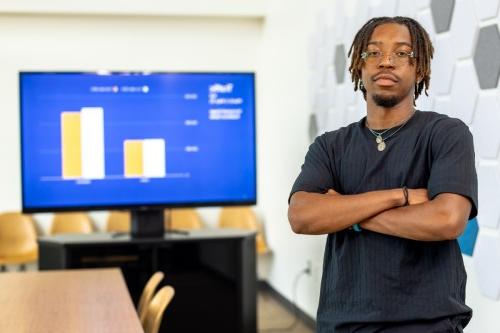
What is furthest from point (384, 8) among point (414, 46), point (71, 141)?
point (71, 141)

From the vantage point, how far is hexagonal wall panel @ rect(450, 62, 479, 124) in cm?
288

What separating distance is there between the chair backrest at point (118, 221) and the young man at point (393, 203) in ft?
13.4

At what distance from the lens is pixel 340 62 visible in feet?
14.2

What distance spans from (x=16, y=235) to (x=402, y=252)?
4.70 meters

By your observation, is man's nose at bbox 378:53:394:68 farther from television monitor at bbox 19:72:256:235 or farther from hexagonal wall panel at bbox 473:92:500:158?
television monitor at bbox 19:72:256:235

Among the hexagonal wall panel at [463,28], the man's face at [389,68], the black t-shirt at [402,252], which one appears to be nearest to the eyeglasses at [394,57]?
the man's face at [389,68]

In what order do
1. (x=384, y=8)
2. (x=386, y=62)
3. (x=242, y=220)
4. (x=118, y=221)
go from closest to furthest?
(x=386, y=62) → (x=384, y=8) → (x=118, y=221) → (x=242, y=220)

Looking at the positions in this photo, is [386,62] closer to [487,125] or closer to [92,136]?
[487,125]

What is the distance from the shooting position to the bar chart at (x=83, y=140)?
14.5 feet

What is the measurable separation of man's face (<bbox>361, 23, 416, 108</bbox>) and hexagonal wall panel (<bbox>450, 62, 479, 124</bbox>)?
816 millimetres

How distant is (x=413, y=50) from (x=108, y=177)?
2.72 m

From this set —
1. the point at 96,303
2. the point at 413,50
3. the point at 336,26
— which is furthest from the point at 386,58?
the point at 336,26

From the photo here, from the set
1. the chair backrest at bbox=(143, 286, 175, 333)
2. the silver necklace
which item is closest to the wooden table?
the chair backrest at bbox=(143, 286, 175, 333)

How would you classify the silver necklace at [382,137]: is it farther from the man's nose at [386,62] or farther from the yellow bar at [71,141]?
the yellow bar at [71,141]
